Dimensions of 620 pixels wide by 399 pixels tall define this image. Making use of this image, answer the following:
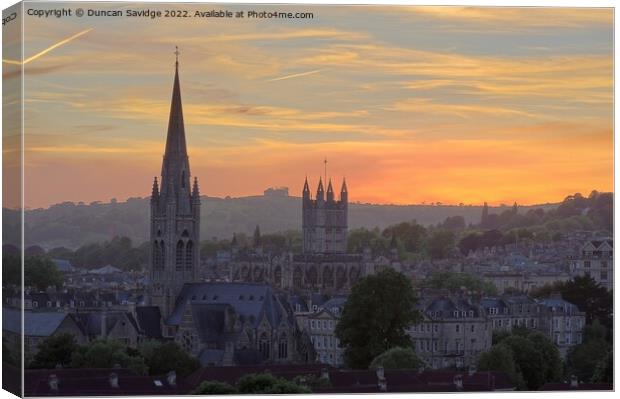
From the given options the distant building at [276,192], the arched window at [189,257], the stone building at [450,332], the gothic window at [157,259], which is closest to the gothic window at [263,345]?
Result: the stone building at [450,332]

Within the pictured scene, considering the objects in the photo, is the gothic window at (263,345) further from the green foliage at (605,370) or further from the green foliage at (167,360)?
the green foliage at (605,370)

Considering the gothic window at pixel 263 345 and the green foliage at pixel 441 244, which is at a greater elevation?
the green foliage at pixel 441 244

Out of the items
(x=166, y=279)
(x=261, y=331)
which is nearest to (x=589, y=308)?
(x=261, y=331)

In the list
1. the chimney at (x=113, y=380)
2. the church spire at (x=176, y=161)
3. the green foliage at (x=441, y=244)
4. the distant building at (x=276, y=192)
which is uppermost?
the church spire at (x=176, y=161)

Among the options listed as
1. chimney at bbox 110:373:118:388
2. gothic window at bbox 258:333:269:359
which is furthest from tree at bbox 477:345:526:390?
→ gothic window at bbox 258:333:269:359

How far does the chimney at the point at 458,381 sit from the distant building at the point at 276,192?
521cm

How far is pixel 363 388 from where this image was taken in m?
32.4

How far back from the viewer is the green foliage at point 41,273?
36728 mm

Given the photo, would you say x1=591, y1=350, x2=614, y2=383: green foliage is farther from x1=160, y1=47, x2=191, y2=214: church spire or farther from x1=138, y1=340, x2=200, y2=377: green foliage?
x1=160, y1=47, x2=191, y2=214: church spire

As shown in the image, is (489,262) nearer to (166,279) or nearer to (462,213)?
(166,279)

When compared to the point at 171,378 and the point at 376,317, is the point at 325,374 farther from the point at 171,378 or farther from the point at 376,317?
the point at 376,317

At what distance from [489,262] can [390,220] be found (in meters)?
18.5

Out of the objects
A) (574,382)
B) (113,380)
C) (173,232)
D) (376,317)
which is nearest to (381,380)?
(574,382)

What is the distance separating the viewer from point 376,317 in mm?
42062
